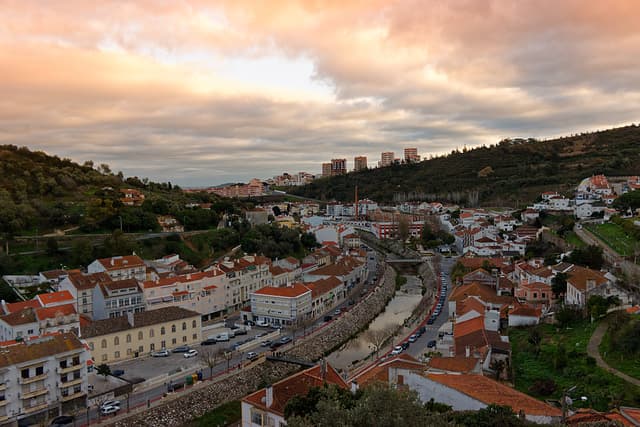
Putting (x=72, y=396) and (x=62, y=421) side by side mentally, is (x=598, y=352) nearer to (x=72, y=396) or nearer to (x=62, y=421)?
(x=62, y=421)

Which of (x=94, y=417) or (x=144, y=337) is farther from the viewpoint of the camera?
(x=144, y=337)

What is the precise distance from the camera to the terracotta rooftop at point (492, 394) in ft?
39.9

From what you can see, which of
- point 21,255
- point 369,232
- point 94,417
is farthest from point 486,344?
point 369,232

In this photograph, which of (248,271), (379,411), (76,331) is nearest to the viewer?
(379,411)

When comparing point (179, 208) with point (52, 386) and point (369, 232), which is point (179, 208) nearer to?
point (369, 232)

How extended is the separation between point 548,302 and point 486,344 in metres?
9.14

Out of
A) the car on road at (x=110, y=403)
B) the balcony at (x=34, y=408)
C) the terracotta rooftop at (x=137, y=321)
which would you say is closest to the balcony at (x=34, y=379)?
the balcony at (x=34, y=408)

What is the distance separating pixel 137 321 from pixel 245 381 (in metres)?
6.09

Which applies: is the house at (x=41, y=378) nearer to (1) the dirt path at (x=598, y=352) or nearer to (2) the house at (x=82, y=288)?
(2) the house at (x=82, y=288)

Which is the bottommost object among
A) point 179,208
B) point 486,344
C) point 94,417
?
point 94,417

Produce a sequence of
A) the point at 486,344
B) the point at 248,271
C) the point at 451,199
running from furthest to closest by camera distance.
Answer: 1. the point at 451,199
2. the point at 248,271
3. the point at 486,344

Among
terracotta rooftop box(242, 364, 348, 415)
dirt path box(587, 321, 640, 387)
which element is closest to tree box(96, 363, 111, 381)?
terracotta rooftop box(242, 364, 348, 415)

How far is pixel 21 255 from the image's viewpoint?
3012 centimetres

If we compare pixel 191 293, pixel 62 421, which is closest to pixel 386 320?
pixel 191 293
